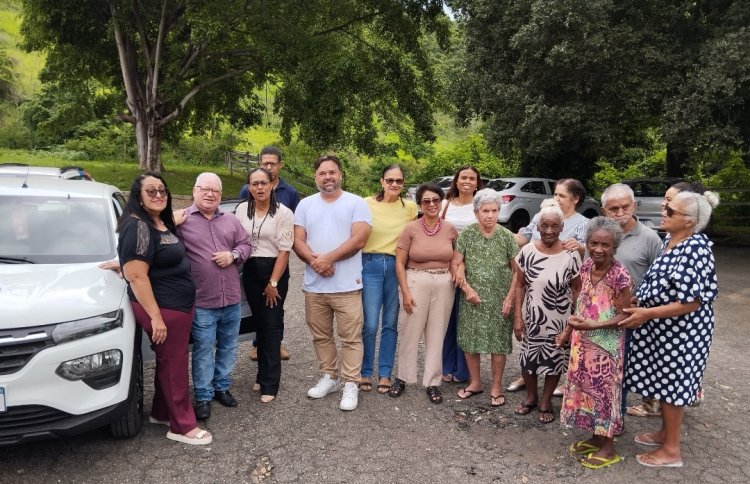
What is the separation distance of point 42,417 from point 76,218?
1645 mm

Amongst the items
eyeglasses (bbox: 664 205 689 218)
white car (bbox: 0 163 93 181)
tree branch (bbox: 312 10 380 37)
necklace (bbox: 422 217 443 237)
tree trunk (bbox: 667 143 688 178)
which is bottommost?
necklace (bbox: 422 217 443 237)

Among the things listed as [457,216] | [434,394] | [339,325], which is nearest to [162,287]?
[339,325]

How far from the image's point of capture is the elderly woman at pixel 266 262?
13.5ft

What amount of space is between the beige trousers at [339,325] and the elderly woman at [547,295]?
1257 millimetres

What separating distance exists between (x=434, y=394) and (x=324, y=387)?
89cm

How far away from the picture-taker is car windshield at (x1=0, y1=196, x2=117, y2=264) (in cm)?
374

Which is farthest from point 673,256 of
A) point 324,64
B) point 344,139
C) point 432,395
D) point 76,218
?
point 344,139

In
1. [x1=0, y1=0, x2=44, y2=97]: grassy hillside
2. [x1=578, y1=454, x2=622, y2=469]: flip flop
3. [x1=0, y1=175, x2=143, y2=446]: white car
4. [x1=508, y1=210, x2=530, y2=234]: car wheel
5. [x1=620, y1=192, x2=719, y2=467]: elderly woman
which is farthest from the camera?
[x1=0, y1=0, x2=44, y2=97]: grassy hillside

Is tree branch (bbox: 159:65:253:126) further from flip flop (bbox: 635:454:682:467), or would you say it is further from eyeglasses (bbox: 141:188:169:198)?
flip flop (bbox: 635:454:682:467)

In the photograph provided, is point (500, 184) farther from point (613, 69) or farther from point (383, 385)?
point (383, 385)

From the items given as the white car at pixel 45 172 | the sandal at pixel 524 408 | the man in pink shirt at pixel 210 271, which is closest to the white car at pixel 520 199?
the sandal at pixel 524 408

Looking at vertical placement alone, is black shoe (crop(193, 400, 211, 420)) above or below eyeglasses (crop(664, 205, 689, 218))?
below

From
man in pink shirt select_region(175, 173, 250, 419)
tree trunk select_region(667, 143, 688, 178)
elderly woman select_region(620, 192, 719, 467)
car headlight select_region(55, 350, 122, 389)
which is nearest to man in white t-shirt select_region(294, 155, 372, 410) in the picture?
man in pink shirt select_region(175, 173, 250, 419)

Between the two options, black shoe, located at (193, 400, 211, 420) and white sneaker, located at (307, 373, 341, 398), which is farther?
white sneaker, located at (307, 373, 341, 398)
